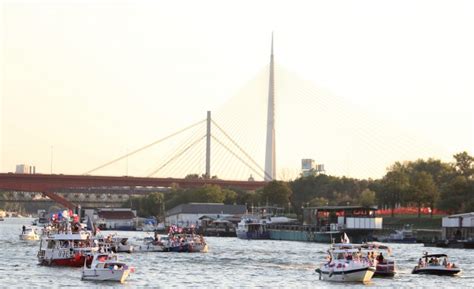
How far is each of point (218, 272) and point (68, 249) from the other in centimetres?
1225

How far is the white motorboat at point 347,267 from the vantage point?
8956 cm

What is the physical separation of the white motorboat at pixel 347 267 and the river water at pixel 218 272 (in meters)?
0.95

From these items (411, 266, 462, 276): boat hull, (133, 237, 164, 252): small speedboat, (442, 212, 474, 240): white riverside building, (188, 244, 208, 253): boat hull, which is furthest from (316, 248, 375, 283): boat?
(442, 212, 474, 240): white riverside building

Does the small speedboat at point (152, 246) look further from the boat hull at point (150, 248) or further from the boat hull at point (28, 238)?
the boat hull at point (28, 238)

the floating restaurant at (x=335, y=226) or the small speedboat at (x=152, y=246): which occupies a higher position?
the floating restaurant at (x=335, y=226)

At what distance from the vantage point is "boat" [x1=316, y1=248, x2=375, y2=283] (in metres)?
89.6

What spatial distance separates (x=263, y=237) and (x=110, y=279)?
11278cm

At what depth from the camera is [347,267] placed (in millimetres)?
89750

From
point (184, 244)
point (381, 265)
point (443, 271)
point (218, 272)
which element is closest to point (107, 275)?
point (218, 272)

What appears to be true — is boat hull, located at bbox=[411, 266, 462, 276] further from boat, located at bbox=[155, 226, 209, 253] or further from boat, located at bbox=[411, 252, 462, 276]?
boat, located at bbox=[155, 226, 209, 253]

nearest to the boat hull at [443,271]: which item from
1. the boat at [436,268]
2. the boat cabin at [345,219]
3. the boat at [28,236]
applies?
the boat at [436,268]

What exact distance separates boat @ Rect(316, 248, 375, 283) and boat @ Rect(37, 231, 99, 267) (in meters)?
Answer: 19.6

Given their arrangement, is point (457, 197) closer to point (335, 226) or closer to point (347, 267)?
point (335, 226)

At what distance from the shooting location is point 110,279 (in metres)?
87.7
